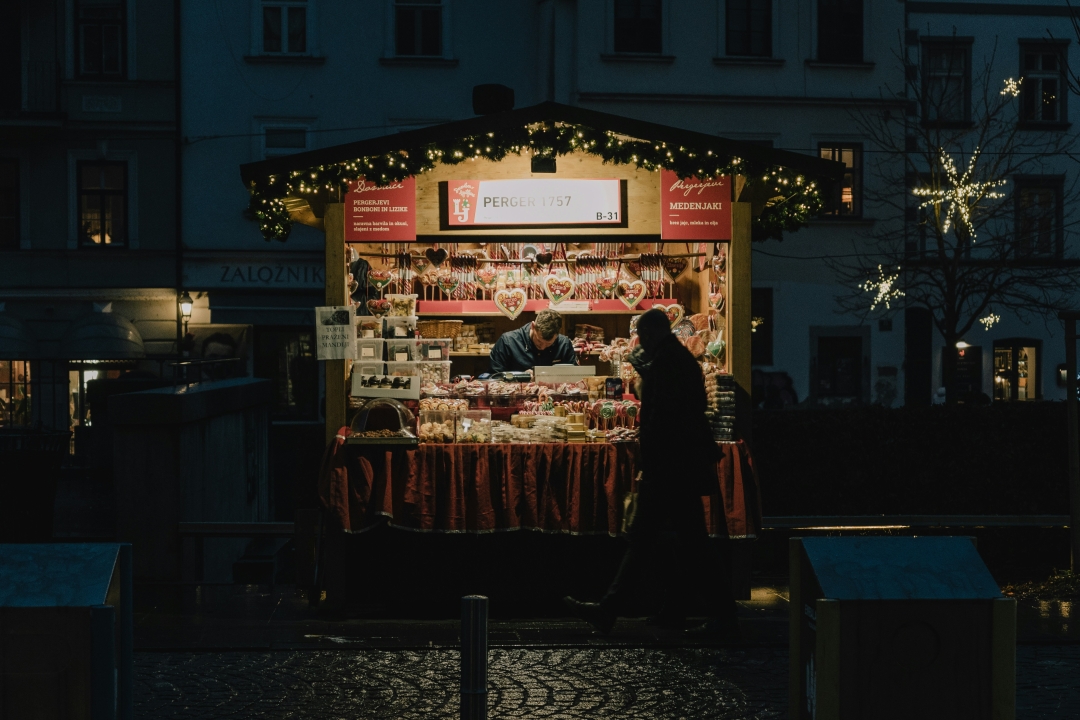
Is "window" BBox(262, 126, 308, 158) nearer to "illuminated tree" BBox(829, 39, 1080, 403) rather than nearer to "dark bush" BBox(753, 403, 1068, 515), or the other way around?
"illuminated tree" BBox(829, 39, 1080, 403)

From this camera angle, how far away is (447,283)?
10.4 meters

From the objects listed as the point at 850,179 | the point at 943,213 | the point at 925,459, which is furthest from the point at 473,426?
the point at 850,179

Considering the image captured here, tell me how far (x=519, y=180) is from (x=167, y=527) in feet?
12.1

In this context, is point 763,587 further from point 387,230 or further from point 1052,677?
point 387,230

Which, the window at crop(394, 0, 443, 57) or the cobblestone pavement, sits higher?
the window at crop(394, 0, 443, 57)

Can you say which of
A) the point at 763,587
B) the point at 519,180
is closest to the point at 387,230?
the point at 519,180

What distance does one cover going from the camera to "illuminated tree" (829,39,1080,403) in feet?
80.8

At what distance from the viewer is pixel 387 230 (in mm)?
8531

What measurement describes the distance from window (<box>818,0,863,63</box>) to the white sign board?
1843 centimetres

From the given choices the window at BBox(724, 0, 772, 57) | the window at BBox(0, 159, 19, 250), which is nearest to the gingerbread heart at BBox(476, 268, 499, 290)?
the window at BBox(724, 0, 772, 57)

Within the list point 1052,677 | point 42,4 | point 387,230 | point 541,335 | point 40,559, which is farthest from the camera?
point 42,4

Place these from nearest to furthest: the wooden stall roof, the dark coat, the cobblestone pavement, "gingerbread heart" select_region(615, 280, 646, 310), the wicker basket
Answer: the cobblestone pavement → the dark coat → the wooden stall roof → "gingerbread heart" select_region(615, 280, 646, 310) → the wicker basket

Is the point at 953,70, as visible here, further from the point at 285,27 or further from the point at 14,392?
the point at 14,392

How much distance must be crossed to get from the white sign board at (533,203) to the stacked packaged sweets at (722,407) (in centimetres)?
137
